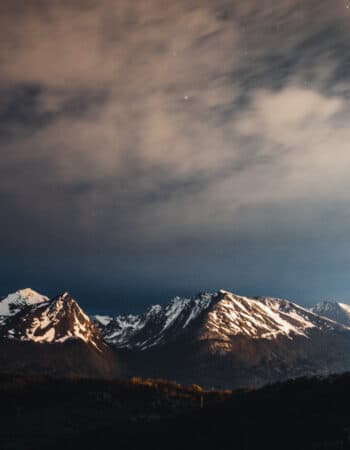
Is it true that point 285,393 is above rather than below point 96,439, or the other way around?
above

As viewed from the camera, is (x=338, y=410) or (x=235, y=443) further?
(x=338, y=410)

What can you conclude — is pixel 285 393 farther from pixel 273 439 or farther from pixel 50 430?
pixel 50 430

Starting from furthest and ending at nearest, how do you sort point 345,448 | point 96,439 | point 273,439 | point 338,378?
point 338,378, point 96,439, point 273,439, point 345,448

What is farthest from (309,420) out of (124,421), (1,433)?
(1,433)

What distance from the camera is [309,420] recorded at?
13488cm

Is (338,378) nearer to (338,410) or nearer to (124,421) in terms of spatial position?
(338,410)

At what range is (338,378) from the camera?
17862 cm

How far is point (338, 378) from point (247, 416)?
37110 millimetres

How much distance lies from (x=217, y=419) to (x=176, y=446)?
110 feet

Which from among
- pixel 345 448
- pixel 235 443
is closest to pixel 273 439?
pixel 235 443

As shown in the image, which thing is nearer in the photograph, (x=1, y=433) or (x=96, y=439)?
(x=96, y=439)

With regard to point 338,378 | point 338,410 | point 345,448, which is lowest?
point 345,448

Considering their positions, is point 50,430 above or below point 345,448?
above

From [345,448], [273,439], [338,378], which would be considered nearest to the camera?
[345,448]
